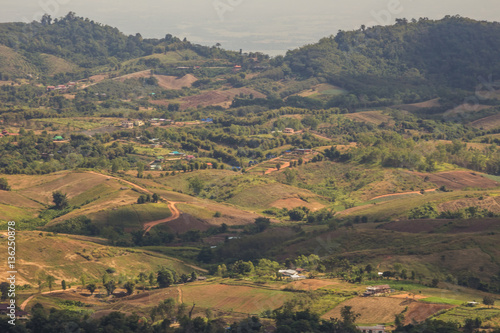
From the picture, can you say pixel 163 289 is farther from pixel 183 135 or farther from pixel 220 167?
pixel 183 135

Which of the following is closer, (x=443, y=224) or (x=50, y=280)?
(x=50, y=280)

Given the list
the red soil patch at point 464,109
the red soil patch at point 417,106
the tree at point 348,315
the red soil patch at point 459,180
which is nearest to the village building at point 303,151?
the red soil patch at point 459,180

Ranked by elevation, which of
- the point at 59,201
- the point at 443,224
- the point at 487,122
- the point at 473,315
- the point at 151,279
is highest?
the point at 487,122

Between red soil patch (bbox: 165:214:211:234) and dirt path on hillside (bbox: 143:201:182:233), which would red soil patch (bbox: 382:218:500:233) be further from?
dirt path on hillside (bbox: 143:201:182:233)

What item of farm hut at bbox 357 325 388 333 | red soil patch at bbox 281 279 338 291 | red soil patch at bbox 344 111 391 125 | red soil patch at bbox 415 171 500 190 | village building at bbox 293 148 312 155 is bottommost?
red soil patch at bbox 281 279 338 291

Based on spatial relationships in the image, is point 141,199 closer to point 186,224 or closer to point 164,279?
point 186,224

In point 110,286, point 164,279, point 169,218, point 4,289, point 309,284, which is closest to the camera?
point 4,289

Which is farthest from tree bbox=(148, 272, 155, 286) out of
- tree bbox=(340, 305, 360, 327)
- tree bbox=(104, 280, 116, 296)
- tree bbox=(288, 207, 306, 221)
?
tree bbox=(288, 207, 306, 221)

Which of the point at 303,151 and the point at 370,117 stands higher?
the point at 370,117

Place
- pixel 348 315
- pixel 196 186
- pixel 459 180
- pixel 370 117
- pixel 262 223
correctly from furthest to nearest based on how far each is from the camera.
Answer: pixel 370 117
pixel 459 180
pixel 196 186
pixel 262 223
pixel 348 315

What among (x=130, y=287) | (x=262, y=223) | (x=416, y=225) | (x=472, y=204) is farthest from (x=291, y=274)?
(x=472, y=204)
